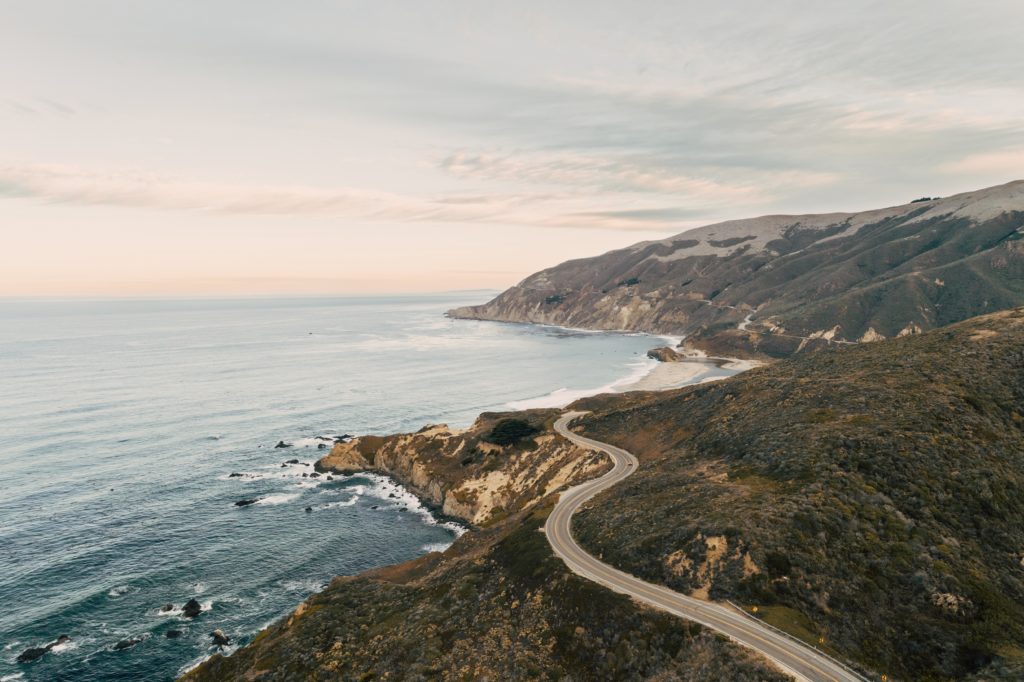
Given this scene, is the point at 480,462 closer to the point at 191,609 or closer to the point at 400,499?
the point at 400,499

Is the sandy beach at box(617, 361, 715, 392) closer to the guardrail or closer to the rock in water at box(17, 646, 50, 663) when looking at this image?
the guardrail

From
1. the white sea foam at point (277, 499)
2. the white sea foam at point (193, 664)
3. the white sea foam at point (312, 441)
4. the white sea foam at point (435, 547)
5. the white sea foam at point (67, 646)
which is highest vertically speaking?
the white sea foam at point (312, 441)

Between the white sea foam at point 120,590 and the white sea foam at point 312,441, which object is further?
the white sea foam at point 312,441

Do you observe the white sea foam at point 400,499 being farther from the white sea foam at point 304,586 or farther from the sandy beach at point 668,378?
the sandy beach at point 668,378

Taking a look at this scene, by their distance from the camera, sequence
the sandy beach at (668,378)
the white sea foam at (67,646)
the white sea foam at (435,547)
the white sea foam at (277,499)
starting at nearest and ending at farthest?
the white sea foam at (67,646), the white sea foam at (435,547), the white sea foam at (277,499), the sandy beach at (668,378)

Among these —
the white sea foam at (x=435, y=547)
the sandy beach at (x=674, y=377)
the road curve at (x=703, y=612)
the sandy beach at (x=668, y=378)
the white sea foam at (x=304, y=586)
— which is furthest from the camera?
the sandy beach at (x=674, y=377)

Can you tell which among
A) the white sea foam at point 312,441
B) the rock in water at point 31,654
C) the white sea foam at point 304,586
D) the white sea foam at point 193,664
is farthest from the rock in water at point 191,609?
the white sea foam at point 312,441

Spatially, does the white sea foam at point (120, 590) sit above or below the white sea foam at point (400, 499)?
above

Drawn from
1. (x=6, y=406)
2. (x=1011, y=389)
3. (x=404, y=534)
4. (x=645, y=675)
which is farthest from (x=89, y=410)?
(x=1011, y=389)

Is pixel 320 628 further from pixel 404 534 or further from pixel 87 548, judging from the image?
pixel 87 548
